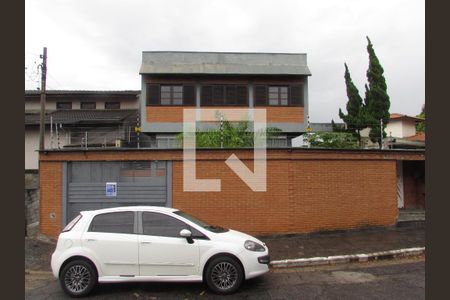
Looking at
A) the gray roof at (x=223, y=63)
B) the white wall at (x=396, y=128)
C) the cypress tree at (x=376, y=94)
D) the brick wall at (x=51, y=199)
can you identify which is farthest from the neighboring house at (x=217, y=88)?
the white wall at (x=396, y=128)

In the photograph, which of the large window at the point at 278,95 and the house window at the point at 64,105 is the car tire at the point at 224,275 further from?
the house window at the point at 64,105

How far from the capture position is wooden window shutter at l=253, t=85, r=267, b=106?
822 inches

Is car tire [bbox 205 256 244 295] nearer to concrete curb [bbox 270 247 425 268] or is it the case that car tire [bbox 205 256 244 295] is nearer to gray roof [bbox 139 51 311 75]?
concrete curb [bbox 270 247 425 268]

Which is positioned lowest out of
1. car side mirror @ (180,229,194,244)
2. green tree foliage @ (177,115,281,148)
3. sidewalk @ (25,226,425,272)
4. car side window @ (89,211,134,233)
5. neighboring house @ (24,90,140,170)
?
sidewalk @ (25,226,425,272)

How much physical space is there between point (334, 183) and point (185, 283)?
5851 millimetres

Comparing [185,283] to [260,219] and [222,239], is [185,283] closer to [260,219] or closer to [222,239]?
[222,239]

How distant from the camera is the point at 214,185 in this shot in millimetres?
10477

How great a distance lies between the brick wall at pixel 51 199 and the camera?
10.3 metres

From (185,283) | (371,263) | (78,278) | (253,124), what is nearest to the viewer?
(78,278)

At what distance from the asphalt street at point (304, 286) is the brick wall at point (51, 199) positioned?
9.43 ft

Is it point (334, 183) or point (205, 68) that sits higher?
point (205, 68)

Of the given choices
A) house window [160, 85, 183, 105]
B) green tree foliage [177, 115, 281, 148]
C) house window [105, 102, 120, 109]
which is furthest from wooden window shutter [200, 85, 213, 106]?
house window [105, 102, 120, 109]

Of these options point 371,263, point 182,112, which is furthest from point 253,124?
point 371,263

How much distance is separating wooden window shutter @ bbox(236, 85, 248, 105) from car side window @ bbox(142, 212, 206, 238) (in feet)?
48.5
